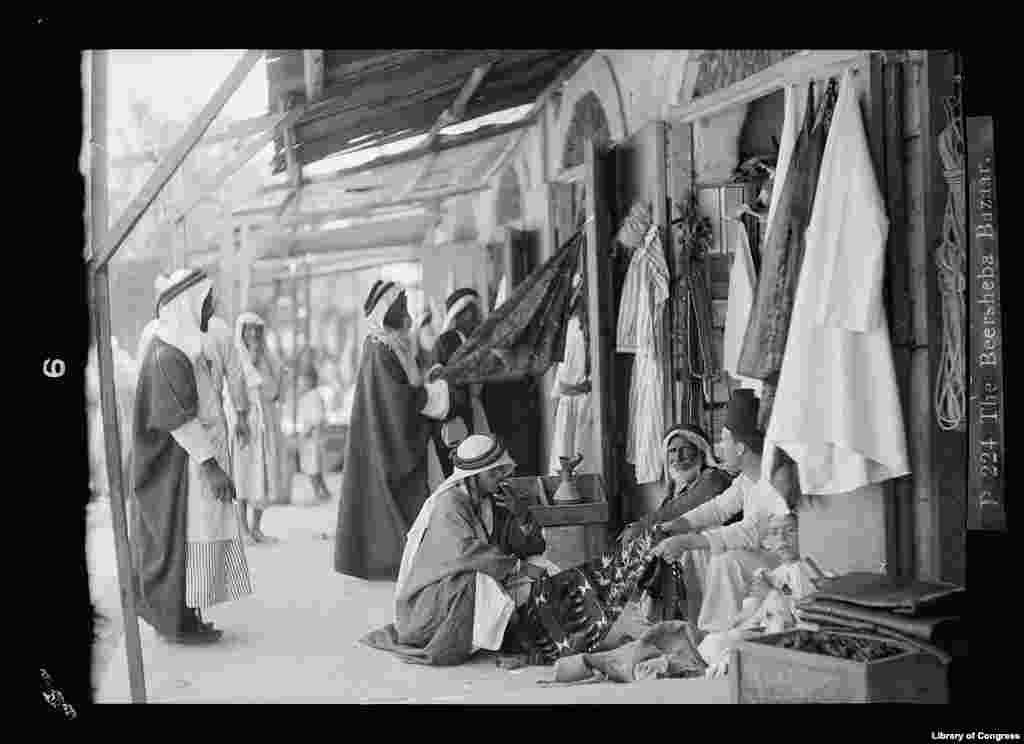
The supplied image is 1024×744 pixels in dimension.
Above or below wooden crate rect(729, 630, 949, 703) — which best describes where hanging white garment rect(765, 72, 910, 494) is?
above

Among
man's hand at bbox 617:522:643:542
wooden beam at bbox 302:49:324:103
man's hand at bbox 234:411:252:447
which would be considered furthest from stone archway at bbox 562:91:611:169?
man's hand at bbox 234:411:252:447

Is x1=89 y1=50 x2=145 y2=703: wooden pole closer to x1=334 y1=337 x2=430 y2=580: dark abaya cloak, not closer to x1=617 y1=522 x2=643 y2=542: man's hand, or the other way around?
x1=334 y1=337 x2=430 y2=580: dark abaya cloak

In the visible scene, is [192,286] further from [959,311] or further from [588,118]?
[959,311]

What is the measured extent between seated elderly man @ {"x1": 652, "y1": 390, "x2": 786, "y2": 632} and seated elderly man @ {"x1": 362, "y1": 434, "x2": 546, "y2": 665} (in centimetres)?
42

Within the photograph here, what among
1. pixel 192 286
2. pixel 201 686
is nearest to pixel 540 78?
pixel 192 286

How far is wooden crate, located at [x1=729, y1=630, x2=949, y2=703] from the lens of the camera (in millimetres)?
2896

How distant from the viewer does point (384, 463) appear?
11.5ft

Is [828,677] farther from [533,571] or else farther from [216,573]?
[216,573]

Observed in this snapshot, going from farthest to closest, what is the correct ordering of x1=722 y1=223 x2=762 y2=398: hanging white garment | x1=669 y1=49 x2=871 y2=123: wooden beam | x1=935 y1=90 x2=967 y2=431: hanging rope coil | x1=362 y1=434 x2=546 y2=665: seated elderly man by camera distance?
1. x1=722 y1=223 x2=762 y2=398: hanging white garment
2. x1=362 y1=434 x2=546 y2=665: seated elderly man
3. x1=669 y1=49 x2=871 y2=123: wooden beam
4. x1=935 y1=90 x2=967 y2=431: hanging rope coil

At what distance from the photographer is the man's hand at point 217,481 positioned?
3.48 metres

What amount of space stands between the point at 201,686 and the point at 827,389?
1.90 metres

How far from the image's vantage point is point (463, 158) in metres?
3.53

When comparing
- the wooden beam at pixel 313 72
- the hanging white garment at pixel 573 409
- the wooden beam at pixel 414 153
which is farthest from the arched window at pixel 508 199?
the wooden beam at pixel 313 72

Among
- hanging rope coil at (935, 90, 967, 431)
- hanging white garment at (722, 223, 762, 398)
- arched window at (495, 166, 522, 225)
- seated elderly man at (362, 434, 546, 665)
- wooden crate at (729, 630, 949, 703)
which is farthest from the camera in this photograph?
hanging white garment at (722, 223, 762, 398)
